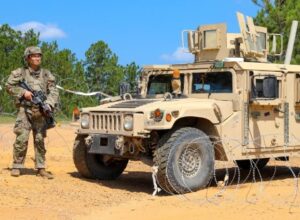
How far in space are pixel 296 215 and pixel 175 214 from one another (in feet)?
3.89

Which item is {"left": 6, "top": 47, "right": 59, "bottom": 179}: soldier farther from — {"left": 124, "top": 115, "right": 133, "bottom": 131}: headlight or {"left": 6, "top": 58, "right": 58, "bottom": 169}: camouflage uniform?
{"left": 124, "top": 115, "right": 133, "bottom": 131}: headlight

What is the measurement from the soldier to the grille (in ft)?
2.21

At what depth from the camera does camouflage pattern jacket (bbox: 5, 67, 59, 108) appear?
340 inches

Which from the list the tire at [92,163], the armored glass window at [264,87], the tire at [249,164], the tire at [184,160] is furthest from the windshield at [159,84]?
the tire at [249,164]

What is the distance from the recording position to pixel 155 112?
25.7 ft

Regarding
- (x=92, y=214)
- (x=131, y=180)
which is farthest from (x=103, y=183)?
(x=92, y=214)

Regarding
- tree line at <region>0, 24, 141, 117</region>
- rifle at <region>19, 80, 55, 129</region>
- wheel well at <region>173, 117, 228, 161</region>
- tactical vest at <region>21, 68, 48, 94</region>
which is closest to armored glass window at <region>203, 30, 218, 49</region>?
wheel well at <region>173, 117, 228, 161</region>

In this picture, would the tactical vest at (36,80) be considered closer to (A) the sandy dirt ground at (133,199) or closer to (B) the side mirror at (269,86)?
(A) the sandy dirt ground at (133,199)

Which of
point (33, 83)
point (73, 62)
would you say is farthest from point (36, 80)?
point (73, 62)

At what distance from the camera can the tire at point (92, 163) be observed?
908 cm

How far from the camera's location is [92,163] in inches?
360

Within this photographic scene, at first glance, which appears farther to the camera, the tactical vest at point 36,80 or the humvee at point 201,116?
the tactical vest at point 36,80

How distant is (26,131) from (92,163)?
106 centimetres

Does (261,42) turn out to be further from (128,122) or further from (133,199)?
(133,199)
